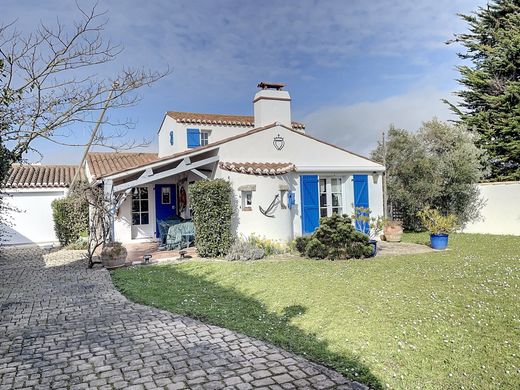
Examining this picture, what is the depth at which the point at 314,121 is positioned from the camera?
73.7ft

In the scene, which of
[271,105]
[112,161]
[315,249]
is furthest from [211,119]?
[315,249]

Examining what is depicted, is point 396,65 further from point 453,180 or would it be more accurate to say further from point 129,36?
point 129,36

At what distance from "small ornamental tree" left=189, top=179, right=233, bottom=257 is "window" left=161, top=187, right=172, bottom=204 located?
17.7ft

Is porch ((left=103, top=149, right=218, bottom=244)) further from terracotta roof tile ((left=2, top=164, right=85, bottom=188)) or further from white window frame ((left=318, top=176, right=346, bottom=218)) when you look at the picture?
terracotta roof tile ((left=2, top=164, right=85, bottom=188))

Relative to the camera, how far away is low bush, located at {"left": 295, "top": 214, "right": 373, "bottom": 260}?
1192cm

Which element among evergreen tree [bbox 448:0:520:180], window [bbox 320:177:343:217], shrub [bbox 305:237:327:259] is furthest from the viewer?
evergreen tree [bbox 448:0:520:180]

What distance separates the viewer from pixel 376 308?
6477mm

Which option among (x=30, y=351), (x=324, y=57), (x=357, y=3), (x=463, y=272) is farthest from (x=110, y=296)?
(x=324, y=57)

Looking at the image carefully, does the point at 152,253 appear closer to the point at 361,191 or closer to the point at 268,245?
the point at 268,245

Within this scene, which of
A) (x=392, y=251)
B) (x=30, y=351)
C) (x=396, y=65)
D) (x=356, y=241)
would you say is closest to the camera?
(x=30, y=351)

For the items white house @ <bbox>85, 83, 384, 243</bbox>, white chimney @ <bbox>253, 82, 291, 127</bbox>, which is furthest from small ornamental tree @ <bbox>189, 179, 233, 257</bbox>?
white chimney @ <bbox>253, 82, 291, 127</bbox>

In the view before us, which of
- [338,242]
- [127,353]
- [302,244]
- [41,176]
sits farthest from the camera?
[41,176]

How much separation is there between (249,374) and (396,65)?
1434 cm

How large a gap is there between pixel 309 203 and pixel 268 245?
2976 mm
